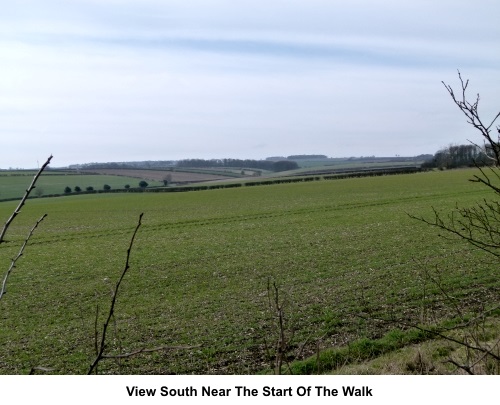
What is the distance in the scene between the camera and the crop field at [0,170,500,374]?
396 inches

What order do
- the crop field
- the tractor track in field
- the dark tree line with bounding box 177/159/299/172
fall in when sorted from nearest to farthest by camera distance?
1. the crop field
2. the tractor track in field
3. the dark tree line with bounding box 177/159/299/172

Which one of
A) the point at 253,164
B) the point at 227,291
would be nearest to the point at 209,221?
the point at 227,291

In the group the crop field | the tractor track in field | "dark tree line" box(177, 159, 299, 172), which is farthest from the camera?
"dark tree line" box(177, 159, 299, 172)

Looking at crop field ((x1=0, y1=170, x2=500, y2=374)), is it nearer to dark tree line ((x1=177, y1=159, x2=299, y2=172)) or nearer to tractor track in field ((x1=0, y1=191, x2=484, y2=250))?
tractor track in field ((x1=0, y1=191, x2=484, y2=250))

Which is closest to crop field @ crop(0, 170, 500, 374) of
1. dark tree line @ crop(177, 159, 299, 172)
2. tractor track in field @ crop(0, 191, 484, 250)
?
tractor track in field @ crop(0, 191, 484, 250)

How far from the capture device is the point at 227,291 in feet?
52.5

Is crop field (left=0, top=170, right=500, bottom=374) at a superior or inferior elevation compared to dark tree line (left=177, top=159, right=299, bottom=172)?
inferior

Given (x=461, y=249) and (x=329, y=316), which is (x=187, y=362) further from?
Result: (x=461, y=249)

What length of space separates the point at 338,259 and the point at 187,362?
37.6 ft

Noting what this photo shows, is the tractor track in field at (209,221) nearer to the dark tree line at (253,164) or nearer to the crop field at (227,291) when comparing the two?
the crop field at (227,291)

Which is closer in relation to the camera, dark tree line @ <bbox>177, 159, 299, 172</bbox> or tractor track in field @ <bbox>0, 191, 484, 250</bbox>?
Answer: tractor track in field @ <bbox>0, 191, 484, 250</bbox>

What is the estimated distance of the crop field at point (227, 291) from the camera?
396 inches

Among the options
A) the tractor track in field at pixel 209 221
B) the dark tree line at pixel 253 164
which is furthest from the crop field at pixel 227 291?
the dark tree line at pixel 253 164

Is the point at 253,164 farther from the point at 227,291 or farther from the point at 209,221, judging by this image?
the point at 227,291
